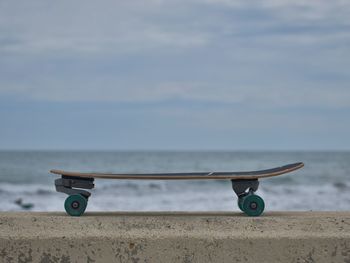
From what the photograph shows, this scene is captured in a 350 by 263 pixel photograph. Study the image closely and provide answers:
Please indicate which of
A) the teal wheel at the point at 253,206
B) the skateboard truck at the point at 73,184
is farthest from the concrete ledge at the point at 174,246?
the skateboard truck at the point at 73,184

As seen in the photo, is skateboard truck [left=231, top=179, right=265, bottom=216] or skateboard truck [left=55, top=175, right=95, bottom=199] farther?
skateboard truck [left=55, top=175, right=95, bottom=199]

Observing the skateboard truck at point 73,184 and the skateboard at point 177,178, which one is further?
the skateboard truck at point 73,184

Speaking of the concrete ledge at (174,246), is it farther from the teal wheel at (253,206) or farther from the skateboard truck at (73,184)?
the skateboard truck at (73,184)

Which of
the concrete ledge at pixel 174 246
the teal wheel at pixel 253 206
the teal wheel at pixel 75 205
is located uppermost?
the teal wheel at pixel 253 206

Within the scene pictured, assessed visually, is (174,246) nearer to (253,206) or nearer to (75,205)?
(253,206)

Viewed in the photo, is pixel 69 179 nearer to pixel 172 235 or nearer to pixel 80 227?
pixel 80 227

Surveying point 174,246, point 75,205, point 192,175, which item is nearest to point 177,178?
point 192,175

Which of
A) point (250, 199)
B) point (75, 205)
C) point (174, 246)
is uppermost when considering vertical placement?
point (250, 199)

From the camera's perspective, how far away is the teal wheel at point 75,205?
14.5ft

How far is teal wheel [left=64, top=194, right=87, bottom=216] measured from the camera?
441cm

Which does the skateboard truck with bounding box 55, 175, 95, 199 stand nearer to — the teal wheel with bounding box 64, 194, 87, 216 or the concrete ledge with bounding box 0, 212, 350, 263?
the teal wheel with bounding box 64, 194, 87, 216

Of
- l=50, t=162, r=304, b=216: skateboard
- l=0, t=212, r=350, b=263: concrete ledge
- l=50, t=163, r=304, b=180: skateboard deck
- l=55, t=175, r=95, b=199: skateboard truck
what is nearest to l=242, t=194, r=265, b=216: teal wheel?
l=50, t=162, r=304, b=216: skateboard

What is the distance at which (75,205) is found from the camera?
4.43m

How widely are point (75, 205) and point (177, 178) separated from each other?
2.31 feet
